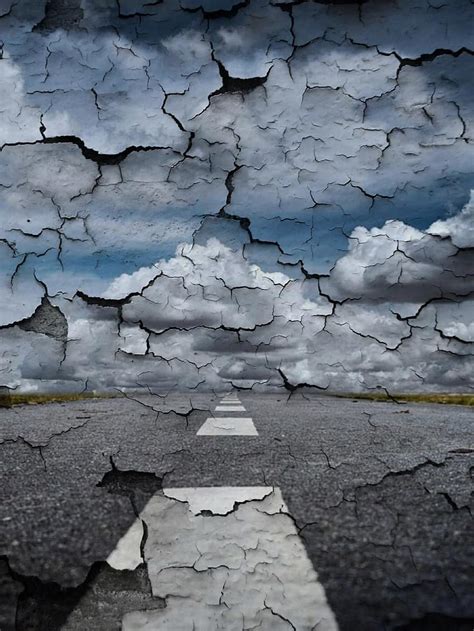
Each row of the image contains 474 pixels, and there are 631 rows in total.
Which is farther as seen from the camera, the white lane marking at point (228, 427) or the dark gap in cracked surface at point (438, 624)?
the white lane marking at point (228, 427)

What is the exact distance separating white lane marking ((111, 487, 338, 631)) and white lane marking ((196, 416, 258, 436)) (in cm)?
102

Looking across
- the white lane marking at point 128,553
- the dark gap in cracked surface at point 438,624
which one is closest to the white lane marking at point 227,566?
the white lane marking at point 128,553

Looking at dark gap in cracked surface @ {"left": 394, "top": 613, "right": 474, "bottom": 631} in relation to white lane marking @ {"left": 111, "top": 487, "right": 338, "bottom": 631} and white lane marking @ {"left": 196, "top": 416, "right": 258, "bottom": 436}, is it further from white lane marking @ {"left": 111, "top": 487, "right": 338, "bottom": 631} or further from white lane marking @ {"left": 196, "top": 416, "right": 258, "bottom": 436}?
white lane marking @ {"left": 196, "top": 416, "right": 258, "bottom": 436}

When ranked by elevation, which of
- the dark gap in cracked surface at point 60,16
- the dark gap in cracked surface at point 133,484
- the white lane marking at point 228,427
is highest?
the dark gap in cracked surface at point 60,16

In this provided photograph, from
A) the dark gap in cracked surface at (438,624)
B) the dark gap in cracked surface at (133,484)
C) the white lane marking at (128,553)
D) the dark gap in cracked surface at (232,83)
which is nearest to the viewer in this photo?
the dark gap in cracked surface at (438,624)

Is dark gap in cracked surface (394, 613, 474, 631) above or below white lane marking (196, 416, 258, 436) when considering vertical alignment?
above

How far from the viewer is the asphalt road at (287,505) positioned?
114 cm

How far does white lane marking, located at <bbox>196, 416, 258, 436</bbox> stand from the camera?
9.00 feet

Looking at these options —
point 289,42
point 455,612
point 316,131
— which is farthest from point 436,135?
point 455,612

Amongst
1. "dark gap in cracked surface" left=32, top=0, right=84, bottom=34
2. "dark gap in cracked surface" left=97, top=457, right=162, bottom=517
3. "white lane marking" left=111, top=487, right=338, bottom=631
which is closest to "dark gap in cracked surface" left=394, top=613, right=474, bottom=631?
"white lane marking" left=111, top=487, right=338, bottom=631

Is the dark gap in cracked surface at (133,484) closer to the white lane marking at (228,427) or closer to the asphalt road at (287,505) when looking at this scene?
the asphalt road at (287,505)

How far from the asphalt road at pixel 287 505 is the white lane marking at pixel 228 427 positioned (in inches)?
2.9

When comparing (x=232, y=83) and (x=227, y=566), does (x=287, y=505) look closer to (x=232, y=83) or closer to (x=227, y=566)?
(x=227, y=566)

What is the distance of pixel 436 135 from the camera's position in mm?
2660
